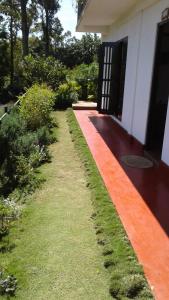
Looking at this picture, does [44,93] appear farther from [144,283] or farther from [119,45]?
[144,283]

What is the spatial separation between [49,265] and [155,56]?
15.1ft

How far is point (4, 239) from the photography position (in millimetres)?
3824

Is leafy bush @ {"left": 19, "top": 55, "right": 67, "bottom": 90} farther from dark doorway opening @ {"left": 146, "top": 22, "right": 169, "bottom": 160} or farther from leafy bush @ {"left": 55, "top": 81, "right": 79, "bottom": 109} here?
dark doorway opening @ {"left": 146, "top": 22, "right": 169, "bottom": 160}

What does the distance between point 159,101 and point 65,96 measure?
5.86m

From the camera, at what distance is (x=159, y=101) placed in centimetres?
806

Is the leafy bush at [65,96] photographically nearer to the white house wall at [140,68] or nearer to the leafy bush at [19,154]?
the white house wall at [140,68]

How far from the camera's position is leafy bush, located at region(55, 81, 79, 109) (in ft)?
43.2

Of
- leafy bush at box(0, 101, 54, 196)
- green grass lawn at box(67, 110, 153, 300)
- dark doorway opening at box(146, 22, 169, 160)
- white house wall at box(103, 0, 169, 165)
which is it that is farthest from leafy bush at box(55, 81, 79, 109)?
green grass lawn at box(67, 110, 153, 300)

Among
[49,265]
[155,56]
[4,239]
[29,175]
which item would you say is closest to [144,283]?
[49,265]

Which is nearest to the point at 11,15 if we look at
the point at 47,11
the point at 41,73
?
the point at 47,11

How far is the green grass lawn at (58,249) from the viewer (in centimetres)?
294

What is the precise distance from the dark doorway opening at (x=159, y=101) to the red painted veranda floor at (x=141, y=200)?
36 cm

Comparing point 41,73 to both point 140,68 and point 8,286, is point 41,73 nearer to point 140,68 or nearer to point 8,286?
point 140,68

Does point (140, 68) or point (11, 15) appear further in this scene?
point (11, 15)
